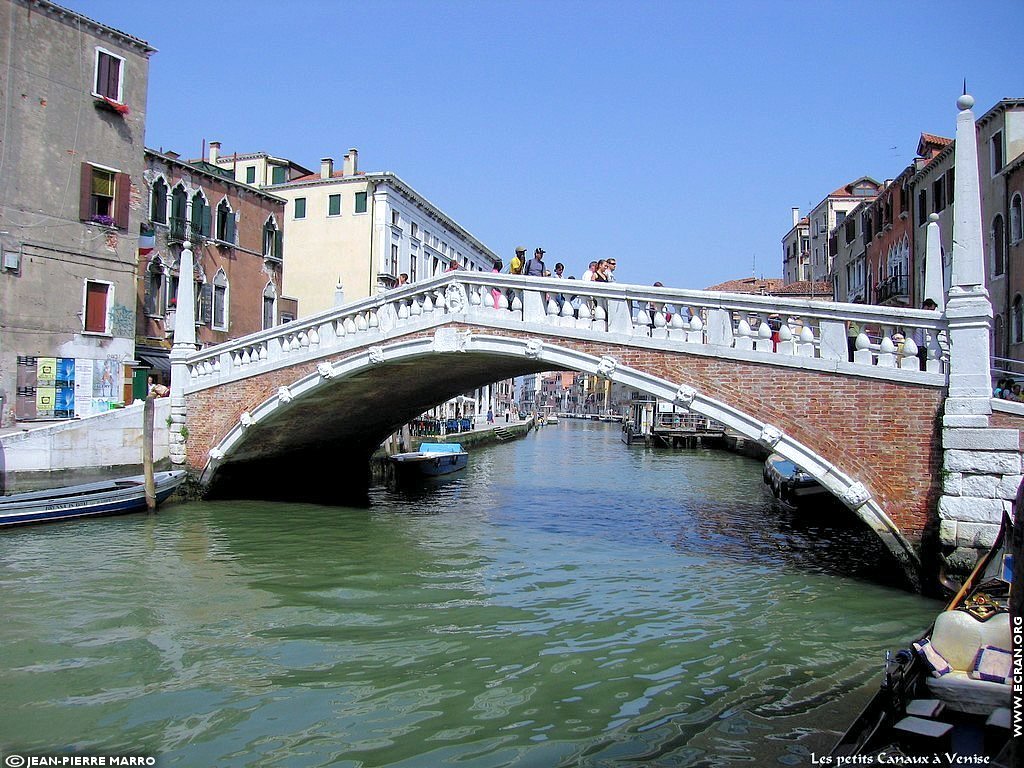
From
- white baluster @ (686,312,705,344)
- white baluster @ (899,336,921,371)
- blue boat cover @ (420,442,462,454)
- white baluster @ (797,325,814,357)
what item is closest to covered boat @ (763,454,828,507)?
white baluster @ (686,312,705,344)

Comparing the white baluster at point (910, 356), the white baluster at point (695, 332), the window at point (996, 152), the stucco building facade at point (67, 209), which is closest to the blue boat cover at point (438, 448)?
the stucco building facade at point (67, 209)

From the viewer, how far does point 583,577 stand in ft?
26.8

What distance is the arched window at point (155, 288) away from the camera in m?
18.3

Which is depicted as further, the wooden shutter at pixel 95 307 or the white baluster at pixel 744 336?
the wooden shutter at pixel 95 307

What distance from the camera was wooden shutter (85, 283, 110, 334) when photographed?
15.4 metres

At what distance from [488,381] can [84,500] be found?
22.5 feet

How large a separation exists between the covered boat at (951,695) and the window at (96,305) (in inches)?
594

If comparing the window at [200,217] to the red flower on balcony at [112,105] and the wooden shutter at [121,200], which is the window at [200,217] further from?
the red flower on balcony at [112,105]

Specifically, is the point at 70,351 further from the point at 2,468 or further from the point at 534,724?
the point at 534,724

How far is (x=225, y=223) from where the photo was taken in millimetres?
20641

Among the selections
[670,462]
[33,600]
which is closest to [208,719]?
[33,600]

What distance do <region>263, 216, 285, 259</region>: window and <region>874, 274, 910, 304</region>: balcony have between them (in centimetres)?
1647

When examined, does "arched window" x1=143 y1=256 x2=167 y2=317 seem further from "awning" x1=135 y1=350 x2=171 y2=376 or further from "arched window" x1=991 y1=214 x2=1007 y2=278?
"arched window" x1=991 y1=214 x2=1007 y2=278

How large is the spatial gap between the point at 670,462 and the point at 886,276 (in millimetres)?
8514
